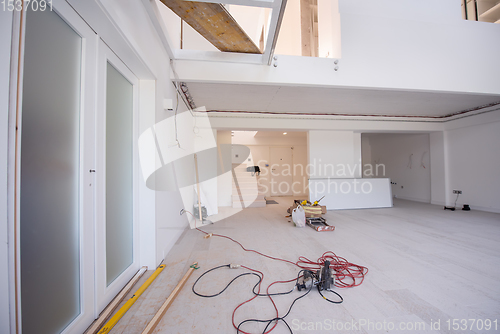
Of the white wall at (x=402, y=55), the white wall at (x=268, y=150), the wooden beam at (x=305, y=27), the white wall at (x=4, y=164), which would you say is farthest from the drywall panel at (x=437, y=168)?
the white wall at (x=4, y=164)

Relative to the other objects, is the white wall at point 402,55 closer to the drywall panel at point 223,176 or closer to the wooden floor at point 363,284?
the wooden floor at point 363,284

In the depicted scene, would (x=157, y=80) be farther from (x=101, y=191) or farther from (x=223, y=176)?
(x=223, y=176)

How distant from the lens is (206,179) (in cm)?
538

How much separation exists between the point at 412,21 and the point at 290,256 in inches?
169

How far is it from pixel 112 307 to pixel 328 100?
464cm

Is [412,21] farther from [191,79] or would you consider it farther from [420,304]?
[420,304]

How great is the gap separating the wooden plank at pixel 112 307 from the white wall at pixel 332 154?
4.92 metres

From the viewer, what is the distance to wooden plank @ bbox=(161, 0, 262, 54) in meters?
2.09

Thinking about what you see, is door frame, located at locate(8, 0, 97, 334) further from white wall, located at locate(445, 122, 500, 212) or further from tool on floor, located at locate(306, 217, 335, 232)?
white wall, located at locate(445, 122, 500, 212)

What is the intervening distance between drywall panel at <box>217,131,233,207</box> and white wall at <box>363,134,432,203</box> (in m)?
5.98

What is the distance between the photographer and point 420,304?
1.58 metres

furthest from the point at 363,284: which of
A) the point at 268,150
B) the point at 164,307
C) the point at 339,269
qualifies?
the point at 268,150

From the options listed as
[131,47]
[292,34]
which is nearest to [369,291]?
[131,47]

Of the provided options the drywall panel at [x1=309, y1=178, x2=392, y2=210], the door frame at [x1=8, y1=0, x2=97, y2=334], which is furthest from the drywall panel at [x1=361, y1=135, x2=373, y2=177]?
the door frame at [x1=8, y1=0, x2=97, y2=334]
